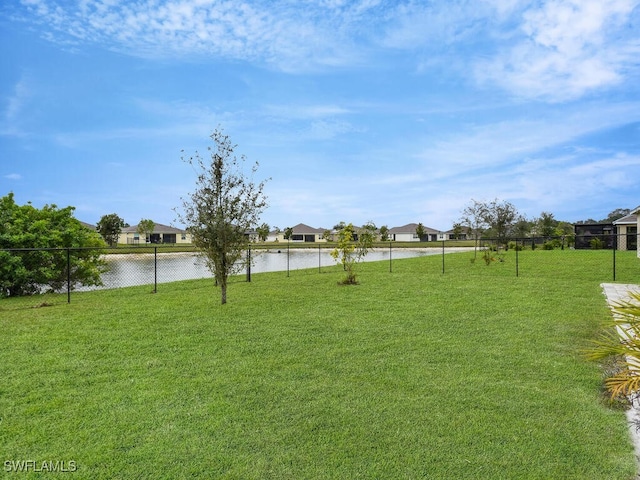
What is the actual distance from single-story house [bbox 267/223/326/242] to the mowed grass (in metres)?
84.9

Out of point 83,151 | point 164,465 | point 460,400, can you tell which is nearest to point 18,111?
point 83,151

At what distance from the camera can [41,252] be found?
451 inches

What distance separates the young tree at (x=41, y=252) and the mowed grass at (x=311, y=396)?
4.48 m

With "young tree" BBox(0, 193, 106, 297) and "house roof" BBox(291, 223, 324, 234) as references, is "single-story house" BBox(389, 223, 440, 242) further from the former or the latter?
"young tree" BBox(0, 193, 106, 297)

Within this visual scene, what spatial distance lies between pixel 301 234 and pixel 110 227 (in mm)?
43930

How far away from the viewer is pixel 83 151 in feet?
52.9

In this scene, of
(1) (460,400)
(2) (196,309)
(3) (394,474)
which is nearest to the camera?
(3) (394,474)

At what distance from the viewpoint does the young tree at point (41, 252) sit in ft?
36.2

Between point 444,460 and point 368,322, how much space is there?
4040 mm

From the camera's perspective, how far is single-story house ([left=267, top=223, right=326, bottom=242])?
92375mm

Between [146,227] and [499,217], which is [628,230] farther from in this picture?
[146,227]

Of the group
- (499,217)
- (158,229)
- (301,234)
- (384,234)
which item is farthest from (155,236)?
(499,217)

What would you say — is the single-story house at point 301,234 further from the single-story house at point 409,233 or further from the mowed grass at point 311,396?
the mowed grass at point 311,396

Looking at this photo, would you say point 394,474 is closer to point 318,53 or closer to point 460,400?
point 460,400
